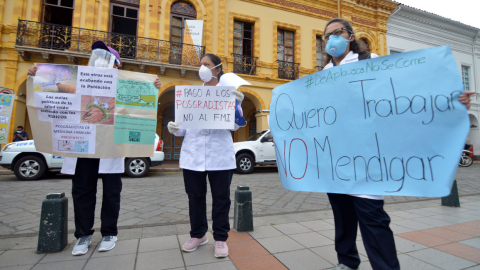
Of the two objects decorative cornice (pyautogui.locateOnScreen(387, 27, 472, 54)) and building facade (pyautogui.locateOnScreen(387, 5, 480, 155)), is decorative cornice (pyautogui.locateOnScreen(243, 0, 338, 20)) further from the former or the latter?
building facade (pyautogui.locateOnScreen(387, 5, 480, 155))

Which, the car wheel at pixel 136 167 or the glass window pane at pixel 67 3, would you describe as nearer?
the car wheel at pixel 136 167

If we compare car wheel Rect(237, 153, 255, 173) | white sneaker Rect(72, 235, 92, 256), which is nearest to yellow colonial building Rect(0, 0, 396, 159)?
car wheel Rect(237, 153, 255, 173)

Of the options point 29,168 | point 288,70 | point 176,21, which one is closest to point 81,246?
point 29,168

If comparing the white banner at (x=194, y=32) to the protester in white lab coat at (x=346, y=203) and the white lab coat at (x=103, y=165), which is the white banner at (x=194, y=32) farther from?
the protester in white lab coat at (x=346, y=203)

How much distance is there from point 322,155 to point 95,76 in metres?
2.18

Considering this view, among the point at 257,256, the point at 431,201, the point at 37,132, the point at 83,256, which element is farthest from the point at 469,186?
the point at 37,132

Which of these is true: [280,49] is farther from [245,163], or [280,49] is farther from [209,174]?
[209,174]

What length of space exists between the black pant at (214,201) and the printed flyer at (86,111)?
0.61 metres

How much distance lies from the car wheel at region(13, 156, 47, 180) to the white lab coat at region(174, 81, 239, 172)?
22.3 ft

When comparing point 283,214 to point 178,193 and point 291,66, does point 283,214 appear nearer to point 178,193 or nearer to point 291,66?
point 178,193

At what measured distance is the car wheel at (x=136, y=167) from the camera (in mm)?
7602

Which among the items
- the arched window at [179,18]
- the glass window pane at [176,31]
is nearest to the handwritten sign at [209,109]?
the arched window at [179,18]

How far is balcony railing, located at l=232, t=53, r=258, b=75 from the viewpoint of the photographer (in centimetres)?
1332

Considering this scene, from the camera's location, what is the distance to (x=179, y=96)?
2.39 m
